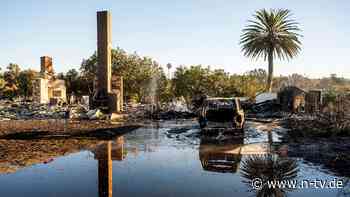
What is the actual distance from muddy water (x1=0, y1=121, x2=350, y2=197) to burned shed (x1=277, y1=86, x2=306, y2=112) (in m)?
16.4

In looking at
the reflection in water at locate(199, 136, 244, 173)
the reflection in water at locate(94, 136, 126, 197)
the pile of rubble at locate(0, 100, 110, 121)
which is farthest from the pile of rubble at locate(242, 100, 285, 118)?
the reflection in water at locate(94, 136, 126, 197)

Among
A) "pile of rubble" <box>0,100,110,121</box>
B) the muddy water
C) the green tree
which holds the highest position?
the green tree

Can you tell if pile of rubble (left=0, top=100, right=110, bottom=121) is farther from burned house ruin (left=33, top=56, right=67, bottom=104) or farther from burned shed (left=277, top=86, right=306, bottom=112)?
burned shed (left=277, top=86, right=306, bottom=112)

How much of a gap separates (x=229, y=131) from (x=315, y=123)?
5.95m

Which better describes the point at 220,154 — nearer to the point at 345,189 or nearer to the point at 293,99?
the point at 345,189

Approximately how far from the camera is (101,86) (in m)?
25.2

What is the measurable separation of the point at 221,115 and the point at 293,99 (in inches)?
623

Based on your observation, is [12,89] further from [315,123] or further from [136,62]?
[315,123]

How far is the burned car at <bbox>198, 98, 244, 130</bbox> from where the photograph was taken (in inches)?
545

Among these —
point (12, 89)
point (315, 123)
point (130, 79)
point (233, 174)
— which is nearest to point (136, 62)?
point (130, 79)

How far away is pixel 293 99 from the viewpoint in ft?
92.2

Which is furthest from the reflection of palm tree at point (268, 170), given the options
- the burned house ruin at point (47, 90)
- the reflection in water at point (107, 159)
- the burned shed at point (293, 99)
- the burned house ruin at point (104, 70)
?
the burned house ruin at point (47, 90)

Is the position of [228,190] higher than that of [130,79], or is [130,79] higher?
[130,79]

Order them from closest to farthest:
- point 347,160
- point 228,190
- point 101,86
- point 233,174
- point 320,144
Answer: point 228,190, point 233,174, point 347,160, point 320,144, point 101,86
